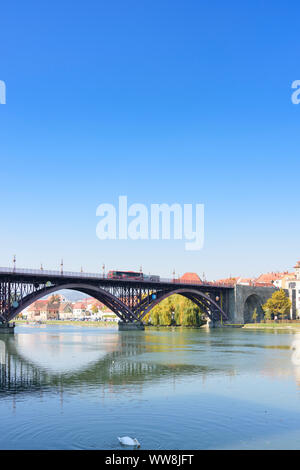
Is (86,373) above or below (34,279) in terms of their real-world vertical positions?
below

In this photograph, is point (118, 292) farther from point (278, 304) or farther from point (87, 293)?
point (278, 304)

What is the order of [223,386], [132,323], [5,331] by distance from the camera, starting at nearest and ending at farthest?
[223,386] → [5,331] → [132,323]

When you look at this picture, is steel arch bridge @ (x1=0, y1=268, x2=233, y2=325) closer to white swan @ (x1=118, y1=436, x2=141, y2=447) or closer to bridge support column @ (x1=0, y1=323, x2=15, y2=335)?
bridge support column @ (x1=0, y1=323, x2=15, y2=335)

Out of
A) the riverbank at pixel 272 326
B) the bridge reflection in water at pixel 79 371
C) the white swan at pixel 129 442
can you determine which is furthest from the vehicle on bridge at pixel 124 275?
the white swan at pixel 129 442

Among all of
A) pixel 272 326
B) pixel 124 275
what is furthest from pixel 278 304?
pixel 124 275

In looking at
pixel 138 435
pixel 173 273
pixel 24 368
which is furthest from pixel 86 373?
pixel 173 273

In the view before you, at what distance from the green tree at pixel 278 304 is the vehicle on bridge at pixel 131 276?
44.8 meters

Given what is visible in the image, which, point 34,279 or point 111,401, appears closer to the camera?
point 111,401

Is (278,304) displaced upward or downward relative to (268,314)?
upward

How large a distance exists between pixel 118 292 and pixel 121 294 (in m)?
1.11

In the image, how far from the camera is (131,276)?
117688 millimetres
